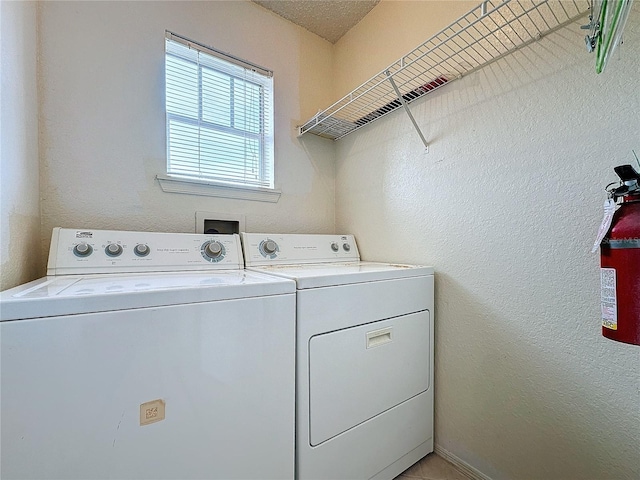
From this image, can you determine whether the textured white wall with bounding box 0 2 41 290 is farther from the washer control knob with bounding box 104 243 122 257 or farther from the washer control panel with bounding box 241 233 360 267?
the washer control panel with bounding box 241 233 360 267

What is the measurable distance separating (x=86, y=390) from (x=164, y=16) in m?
1.77

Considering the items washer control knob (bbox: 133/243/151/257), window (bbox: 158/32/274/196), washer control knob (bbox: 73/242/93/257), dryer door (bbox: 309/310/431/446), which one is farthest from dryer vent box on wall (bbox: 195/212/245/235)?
dryer door (bbox: 309/310/431/446)

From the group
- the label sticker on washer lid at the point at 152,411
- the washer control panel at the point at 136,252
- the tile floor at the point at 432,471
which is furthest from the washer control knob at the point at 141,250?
the tile floor at the point at 432,471

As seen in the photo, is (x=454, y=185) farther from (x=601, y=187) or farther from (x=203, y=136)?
(x=203, y=136)

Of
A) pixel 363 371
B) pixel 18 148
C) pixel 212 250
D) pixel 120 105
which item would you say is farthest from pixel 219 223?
pixel 363 371

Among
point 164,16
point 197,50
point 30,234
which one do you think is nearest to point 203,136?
point 197,50

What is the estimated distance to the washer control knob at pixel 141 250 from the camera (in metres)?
1.24

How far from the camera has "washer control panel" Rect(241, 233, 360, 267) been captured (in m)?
1.51

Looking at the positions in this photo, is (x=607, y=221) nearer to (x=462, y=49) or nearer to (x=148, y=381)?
(x=462, y=49)

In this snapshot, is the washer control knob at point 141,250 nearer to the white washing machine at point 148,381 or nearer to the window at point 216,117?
the white washing machine at point 148,381

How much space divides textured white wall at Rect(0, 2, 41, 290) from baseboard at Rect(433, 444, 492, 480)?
72.9 inches

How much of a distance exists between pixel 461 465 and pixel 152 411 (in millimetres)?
1341

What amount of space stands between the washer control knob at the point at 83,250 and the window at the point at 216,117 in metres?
0.53

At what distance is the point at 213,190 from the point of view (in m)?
1.63
